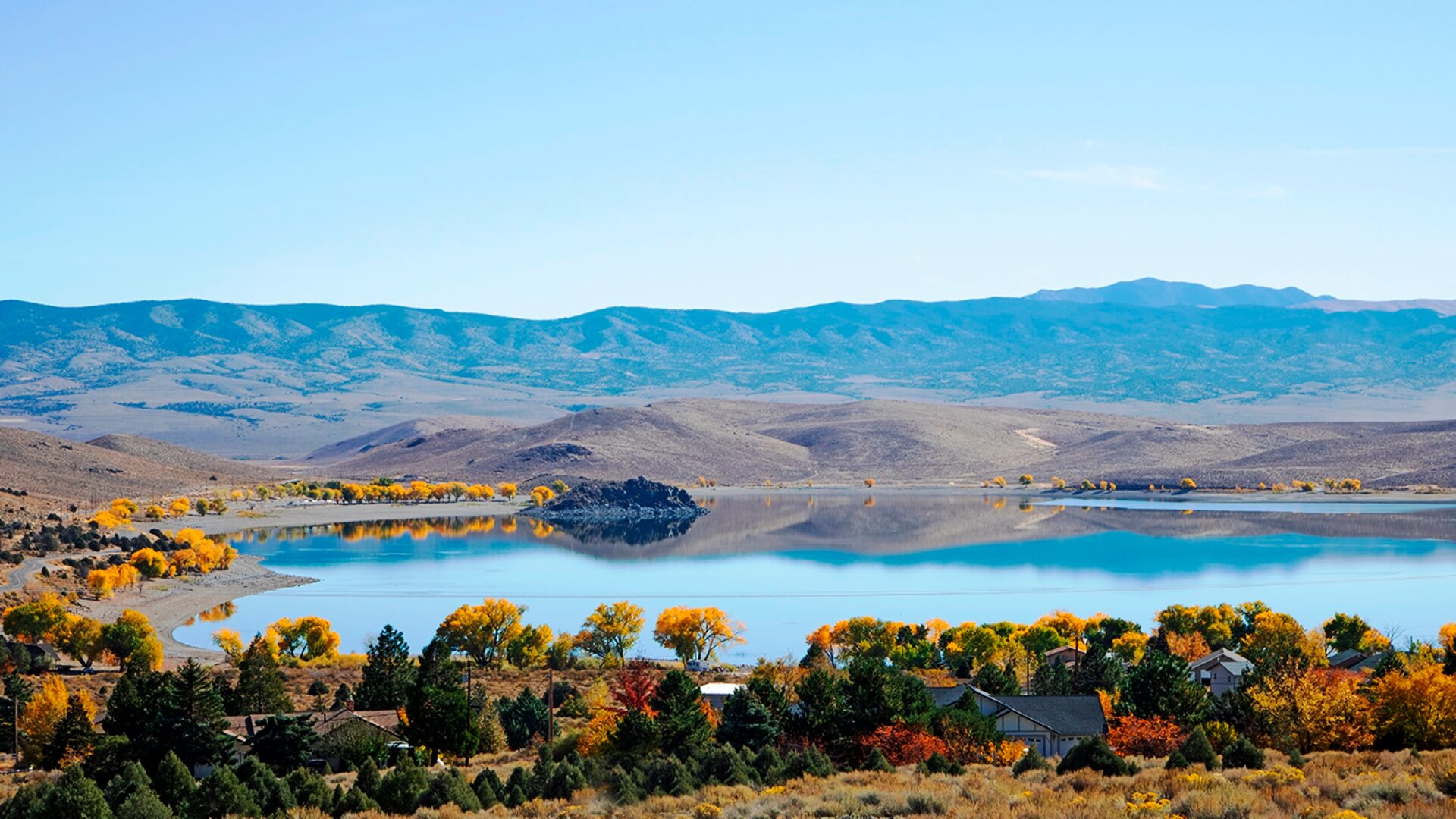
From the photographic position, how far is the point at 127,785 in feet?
70.8

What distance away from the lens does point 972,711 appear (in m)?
27.7

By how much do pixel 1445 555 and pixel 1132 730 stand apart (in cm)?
6445

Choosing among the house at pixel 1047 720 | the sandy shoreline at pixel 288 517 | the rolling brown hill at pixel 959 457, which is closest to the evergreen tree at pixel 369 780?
the house at pixel 1047 720

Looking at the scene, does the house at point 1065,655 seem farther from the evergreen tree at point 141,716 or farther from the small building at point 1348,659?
the evergreen tree at point 141,716

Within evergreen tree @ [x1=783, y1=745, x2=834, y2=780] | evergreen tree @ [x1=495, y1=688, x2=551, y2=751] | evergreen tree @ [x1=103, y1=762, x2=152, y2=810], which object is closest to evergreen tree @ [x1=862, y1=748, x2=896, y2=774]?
evergreen tree @ [x1=783, y1=745, x2=834, y2=780]

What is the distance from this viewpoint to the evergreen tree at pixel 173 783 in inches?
855

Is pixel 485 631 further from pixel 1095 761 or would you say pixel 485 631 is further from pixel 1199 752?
pixel 1199 752

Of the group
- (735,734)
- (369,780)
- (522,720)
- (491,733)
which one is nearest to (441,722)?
(491,733)

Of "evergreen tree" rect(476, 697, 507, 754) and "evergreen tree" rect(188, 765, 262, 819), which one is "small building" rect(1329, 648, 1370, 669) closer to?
"evergreen tree" rect(476, 697, 507, 754)

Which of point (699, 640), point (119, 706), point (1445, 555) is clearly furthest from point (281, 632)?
point (1445, 555)

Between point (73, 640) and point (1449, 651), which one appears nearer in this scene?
point (1449, 651)

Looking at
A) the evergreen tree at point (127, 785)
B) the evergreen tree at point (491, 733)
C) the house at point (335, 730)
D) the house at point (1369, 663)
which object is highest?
the evergreen tree at point (127, 785)

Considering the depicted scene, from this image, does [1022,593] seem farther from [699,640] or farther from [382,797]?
[382,797]

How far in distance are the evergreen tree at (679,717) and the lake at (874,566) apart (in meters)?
23.5
